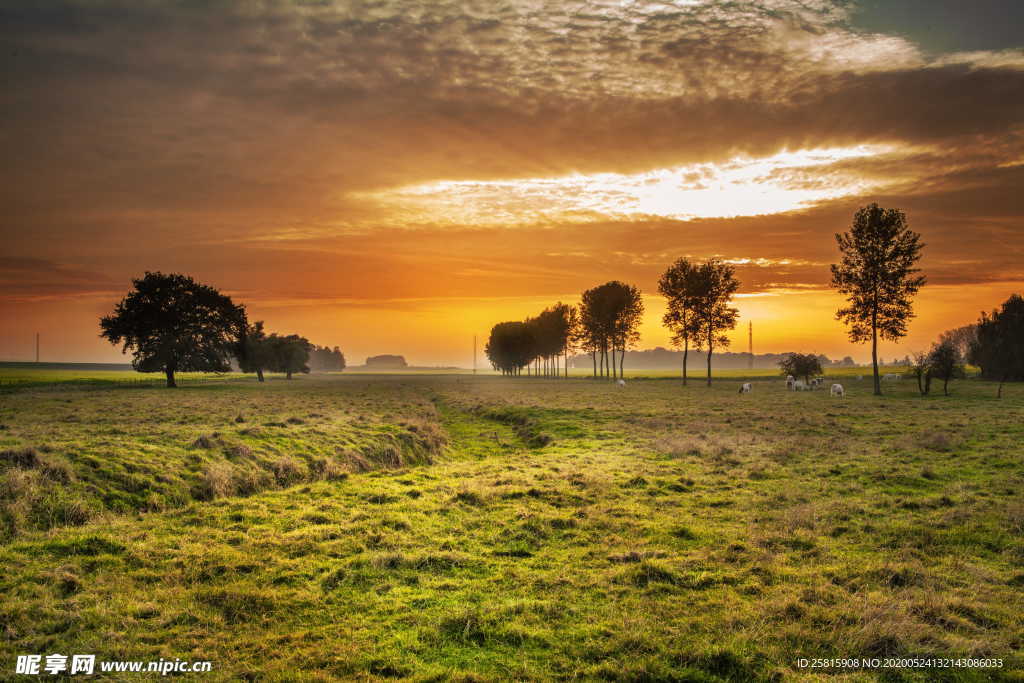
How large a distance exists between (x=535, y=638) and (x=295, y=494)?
10.9 meters

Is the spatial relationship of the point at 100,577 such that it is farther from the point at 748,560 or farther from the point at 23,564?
the point at 748,560

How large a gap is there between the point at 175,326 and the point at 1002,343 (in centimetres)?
12836

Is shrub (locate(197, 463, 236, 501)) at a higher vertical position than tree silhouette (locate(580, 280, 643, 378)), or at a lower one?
lower

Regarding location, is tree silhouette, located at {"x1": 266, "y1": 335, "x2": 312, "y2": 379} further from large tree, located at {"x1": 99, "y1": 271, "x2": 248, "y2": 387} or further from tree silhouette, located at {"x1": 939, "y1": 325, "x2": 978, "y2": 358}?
tree silhouette, located at {"x1": 939, "y1": 325, "x2": 978, "y2": 358}

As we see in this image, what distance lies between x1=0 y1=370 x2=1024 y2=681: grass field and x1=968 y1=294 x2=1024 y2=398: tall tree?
78159 mm

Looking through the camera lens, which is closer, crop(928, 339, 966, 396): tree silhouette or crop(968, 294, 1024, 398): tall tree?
crop(928, 339, 966, 396): tree silhouette

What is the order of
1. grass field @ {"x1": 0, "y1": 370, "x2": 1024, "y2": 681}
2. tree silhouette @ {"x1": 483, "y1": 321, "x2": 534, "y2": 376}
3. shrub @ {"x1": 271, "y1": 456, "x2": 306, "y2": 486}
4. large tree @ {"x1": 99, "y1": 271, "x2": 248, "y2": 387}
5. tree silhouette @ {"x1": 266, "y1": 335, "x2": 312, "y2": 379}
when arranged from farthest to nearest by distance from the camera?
tree silhouette @ {"x1": 483, "y1": 321, "x2": 534, "y2": 376} → tree silhouette @ {"x1": 266, "y1": 335, "x2": 312, "y2": 379} → large tree @ {"x1": 99, "y1": 271, "x2": 248, "y2": 387} → shrub @ {"x1": 271, "y1": 456, "x2": 306, "y2": 486} → grass field @ {"x1": 0, "y1": 370, "x2": 1024, "y2": 681}

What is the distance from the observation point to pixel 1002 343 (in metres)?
85.7

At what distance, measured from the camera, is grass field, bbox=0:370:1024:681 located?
23.9 feet

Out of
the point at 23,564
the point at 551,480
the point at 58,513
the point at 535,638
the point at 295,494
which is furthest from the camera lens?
the point at 551,480

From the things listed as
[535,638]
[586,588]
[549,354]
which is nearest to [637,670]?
[535,638]

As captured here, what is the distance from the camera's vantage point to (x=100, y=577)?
946cm

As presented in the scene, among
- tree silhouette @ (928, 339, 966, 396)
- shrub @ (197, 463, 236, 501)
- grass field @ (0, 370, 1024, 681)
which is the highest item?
tree silhouette @ (928, 339, 966, 396)

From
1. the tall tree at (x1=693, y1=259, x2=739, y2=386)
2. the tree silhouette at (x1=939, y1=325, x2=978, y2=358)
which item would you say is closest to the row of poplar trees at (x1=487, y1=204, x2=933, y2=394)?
the tall tree at (x1=693, y1=259, x2=739, y2=386)
